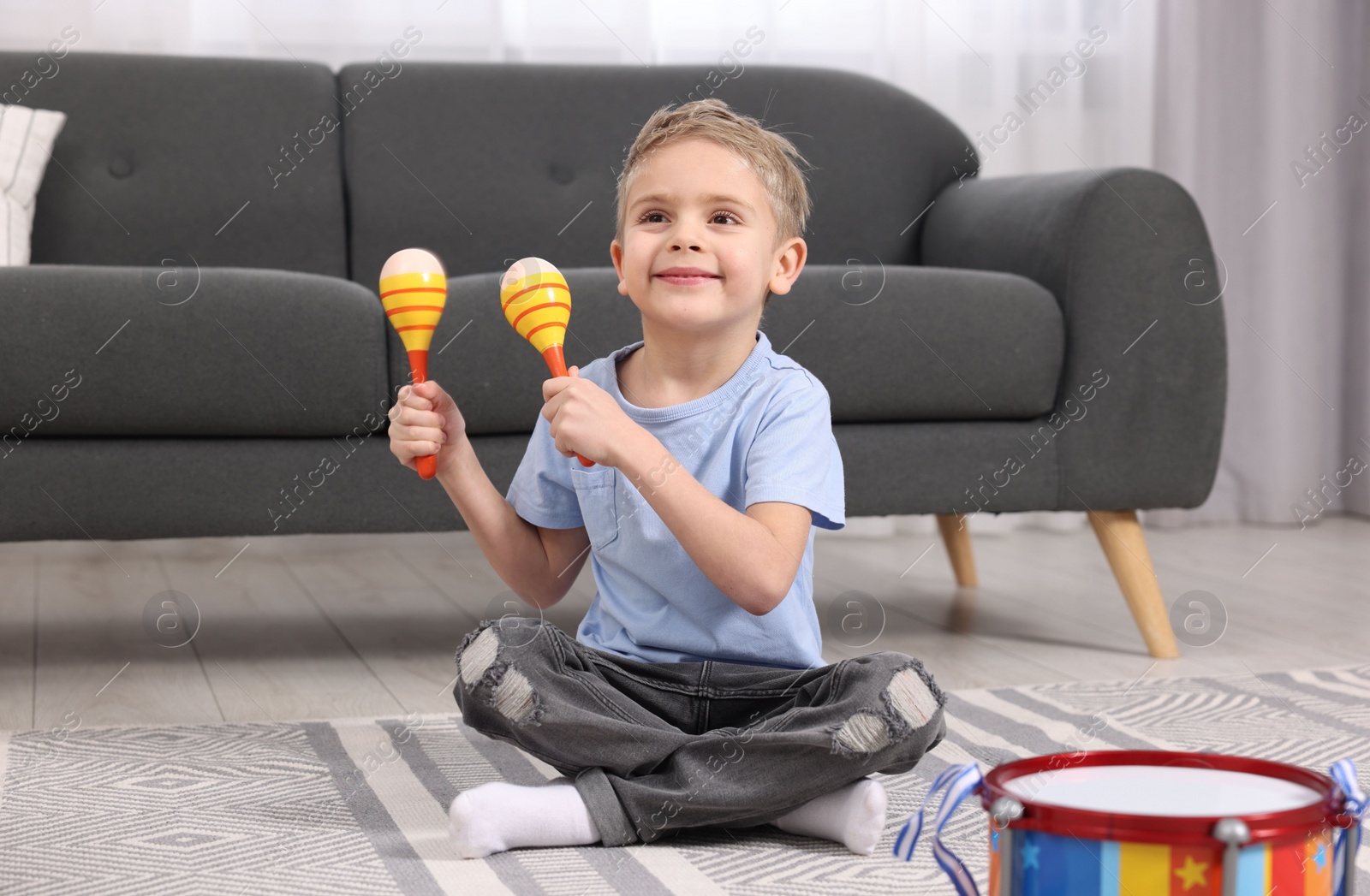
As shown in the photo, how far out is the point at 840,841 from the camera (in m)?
0.91

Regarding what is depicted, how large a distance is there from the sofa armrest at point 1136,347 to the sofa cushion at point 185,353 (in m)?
0.73

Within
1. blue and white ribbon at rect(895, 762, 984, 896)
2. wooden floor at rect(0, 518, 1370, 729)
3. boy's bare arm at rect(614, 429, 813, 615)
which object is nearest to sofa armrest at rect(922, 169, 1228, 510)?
wooden floor at rect(0, 518, 1370, 729)

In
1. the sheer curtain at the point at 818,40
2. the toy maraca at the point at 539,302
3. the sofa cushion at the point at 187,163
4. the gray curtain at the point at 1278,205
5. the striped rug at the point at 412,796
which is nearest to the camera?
the striped rug at the point at 412,796

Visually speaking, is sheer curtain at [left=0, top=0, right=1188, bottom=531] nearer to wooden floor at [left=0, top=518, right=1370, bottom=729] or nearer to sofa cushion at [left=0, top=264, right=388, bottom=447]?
wooden floor at [left=0, top=518, right=1370, bottom=729]

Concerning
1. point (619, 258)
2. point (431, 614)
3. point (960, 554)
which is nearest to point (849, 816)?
point (619, 258)

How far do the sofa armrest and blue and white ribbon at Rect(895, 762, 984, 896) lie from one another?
2.99 ft

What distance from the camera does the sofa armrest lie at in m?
1.52

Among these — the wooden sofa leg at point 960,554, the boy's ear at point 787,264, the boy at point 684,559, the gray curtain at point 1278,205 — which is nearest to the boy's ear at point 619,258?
the boy at point 684,559

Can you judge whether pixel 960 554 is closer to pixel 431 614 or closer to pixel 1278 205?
pixel 431 614

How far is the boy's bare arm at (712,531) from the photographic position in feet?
2.83

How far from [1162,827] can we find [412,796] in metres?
0.61

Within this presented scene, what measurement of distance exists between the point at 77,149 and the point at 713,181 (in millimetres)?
1251

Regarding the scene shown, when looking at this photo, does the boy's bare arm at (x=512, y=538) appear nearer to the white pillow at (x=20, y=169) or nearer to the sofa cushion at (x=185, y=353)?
the sofa cushion at (x=185, y=353)

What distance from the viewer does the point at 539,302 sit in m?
0.94
